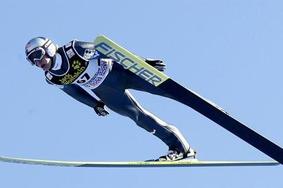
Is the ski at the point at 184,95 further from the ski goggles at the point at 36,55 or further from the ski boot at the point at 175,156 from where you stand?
the ski goggles at the point at 36,55

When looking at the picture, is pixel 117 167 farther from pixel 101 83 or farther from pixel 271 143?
pixel 271 143

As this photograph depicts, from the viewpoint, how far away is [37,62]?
16.0 meters

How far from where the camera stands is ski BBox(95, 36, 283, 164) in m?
14.9

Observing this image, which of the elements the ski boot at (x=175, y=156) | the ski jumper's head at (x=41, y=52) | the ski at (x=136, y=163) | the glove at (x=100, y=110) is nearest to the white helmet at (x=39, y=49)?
the ski jumper's head at (x=41, y=52)

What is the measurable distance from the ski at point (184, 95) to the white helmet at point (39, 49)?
61.8 inches

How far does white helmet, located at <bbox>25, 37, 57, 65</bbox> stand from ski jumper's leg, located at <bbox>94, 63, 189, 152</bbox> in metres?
1.11

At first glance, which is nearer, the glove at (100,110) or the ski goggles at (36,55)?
the ski goggles at (36,55)

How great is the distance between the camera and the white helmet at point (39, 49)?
15.9 metres

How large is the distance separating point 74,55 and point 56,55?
321 mm

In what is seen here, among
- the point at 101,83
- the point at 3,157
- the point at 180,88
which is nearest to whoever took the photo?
the point at 180,88

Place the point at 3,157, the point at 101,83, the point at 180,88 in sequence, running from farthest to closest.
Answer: the point at 3,157
the point at 101,83
the point at 180,88

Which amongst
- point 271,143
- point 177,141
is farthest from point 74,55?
point 271,143

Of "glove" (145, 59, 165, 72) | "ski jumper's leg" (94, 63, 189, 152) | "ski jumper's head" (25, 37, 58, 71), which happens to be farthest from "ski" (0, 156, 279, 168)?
"ski jumper's head" (25, 37, 58, 71)

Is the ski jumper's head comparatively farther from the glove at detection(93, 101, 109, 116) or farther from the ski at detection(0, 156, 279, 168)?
the ski at detection(0, 156, 279, 168)
